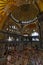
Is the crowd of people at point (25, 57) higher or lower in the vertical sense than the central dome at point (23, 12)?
lower

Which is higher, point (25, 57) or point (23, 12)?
point (23, 12)

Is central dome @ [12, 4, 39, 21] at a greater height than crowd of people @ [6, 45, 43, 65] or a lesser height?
greater

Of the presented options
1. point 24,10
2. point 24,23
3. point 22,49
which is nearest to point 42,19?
point 22,49

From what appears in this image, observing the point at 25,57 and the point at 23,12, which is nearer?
the point at 25,57

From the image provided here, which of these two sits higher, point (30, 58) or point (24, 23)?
point (24, 23)

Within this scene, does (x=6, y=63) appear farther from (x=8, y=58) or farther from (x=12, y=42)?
(x=12, y=42)

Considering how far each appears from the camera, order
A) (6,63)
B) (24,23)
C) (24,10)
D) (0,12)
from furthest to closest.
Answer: (24,23)
(24,10)
(0,12)
(6,63)

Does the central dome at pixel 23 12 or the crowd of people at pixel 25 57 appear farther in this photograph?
the central dome at pixel 23 12

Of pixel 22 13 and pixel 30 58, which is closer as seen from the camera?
pixel 30 58

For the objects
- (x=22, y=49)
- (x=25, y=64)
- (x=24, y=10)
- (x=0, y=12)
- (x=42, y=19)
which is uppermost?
(x=24, y=10)

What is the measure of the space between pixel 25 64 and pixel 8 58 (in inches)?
19.0

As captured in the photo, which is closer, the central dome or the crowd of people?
the crowd of people

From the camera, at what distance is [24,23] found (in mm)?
12133

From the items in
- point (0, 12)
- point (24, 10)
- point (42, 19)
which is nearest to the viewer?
point (42, 19)
